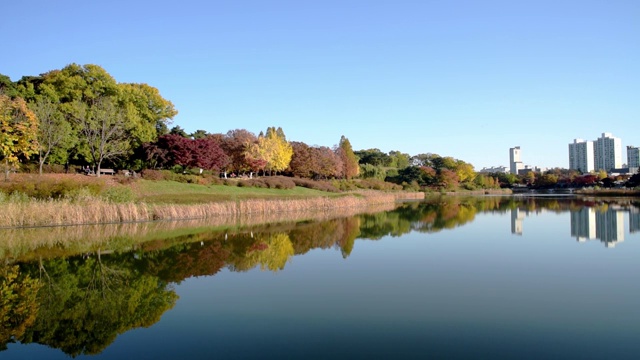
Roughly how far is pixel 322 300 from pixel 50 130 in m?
33.9

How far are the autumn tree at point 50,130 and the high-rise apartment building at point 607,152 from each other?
622 feet

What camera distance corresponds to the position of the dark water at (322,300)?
23.6 ft

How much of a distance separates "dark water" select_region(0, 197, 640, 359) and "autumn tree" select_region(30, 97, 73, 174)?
22504 mm

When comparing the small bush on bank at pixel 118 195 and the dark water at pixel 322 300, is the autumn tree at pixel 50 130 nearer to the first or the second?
the small bush on bank at pixel 118 195

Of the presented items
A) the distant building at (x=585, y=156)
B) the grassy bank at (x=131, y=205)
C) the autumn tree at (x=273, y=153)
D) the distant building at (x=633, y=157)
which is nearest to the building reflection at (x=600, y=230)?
the grassy bank at (x=131, y=205)

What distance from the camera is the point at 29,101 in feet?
132

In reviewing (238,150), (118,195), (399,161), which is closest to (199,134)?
(238,150)

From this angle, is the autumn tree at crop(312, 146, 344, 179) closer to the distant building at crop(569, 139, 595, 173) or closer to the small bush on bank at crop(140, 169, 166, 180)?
the small bush on bank at crop(140, 169, 166, 180)

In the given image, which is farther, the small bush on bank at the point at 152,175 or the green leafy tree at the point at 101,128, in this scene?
the green leafy tree at the point at 101,128

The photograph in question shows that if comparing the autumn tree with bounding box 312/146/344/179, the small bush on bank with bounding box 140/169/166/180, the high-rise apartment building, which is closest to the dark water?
the small bush on bank with bounding box 140/169/166/180

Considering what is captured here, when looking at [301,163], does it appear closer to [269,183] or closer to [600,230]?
[269,183]

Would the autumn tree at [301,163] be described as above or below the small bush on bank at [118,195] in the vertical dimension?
above

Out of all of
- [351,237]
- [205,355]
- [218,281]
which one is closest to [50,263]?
[218,281]

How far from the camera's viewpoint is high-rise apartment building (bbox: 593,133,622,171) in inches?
7156
